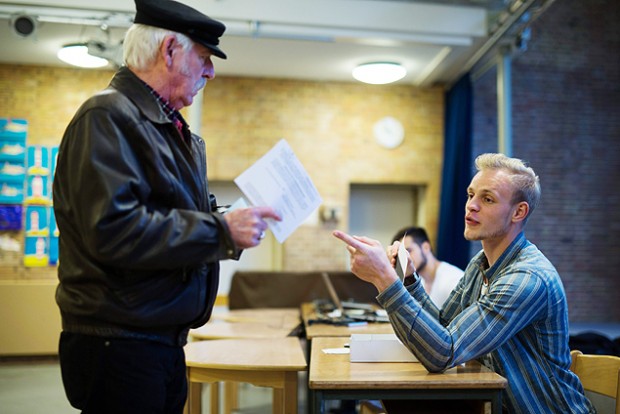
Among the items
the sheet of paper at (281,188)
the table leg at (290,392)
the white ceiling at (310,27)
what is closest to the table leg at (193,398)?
the table leg at (290,392)

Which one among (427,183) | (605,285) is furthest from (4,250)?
(605,285)

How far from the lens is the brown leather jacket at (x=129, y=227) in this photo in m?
1.24

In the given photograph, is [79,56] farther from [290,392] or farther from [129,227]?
[129,227]

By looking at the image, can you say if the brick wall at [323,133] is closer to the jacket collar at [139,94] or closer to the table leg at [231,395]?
the table leg at [231,395]

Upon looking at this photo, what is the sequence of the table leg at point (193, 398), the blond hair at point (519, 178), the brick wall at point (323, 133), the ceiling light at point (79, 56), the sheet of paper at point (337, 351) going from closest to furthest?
the blond hair at point (519, 178) < the sheet of paper at point (337, 351) < the table leg at point (193, 398) < the ceiling light at point (79, 56) < the brick wall at point (323, 133)

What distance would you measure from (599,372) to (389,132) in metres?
5.49

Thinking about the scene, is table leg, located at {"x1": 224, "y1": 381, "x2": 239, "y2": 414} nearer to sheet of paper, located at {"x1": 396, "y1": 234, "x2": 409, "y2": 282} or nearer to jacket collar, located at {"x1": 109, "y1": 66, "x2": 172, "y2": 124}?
sheet of paper, located at {"x1": 396, "y1": 234, "x2": 409, "y2": 282}

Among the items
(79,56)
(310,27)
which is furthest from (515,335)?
(79,56)

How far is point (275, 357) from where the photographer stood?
7.91ft

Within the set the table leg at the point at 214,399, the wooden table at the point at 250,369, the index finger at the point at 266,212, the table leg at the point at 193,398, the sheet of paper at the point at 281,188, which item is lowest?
the table leg at the point at 214,399

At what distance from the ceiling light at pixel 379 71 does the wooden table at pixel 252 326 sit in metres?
2.92

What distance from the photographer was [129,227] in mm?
1228

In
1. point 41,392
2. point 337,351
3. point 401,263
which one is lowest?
point 41,392

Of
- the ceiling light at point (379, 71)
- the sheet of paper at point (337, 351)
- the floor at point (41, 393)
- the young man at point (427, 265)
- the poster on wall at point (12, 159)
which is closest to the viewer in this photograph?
the sheet of paper at point (337, 351)
